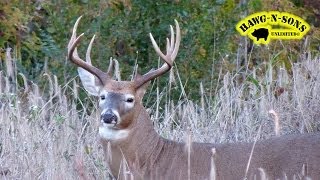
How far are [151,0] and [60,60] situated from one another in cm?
96

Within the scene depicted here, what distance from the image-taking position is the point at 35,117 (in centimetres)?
841

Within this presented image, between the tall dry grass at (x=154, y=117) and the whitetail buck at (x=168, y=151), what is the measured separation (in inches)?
9.8

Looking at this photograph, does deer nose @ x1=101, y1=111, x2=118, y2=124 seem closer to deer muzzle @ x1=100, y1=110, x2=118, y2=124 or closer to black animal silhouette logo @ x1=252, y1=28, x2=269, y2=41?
deer muzzle @ x1=100, y1=110, x2=118, y2=124

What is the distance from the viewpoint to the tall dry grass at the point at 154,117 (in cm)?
786

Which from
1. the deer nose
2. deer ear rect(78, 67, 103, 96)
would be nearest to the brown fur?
the deer nose

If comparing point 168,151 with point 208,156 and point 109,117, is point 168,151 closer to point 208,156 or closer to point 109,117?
point 208,156

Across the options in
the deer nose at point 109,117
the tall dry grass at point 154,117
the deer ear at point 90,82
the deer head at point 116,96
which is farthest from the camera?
the tall dry grass at point 154,117

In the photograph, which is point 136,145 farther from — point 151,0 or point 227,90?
point 151,0

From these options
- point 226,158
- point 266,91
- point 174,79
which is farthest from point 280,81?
point 226,158

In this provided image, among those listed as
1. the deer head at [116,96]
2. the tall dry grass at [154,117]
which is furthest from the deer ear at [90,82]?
the tall dry grass at [154,117]

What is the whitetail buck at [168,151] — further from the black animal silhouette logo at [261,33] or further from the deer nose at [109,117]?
the black animal silhouette logo at [261,33]

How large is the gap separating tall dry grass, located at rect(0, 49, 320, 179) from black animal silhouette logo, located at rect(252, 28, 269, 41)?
975 millimetres

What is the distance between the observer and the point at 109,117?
23.6ft

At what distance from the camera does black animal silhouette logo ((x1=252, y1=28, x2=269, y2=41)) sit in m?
10.9
